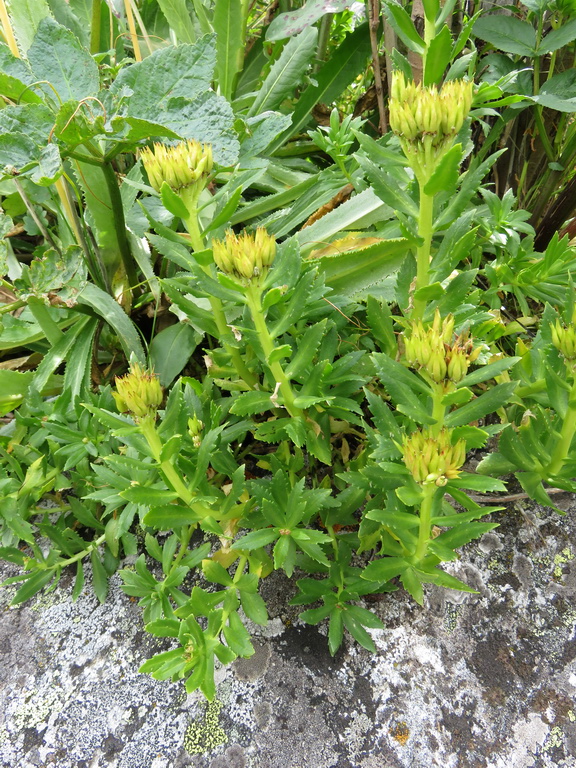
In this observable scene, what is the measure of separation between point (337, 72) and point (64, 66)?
810 millimetres

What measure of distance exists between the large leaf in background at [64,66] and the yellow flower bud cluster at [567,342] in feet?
2.84

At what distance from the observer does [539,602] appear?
81 cm

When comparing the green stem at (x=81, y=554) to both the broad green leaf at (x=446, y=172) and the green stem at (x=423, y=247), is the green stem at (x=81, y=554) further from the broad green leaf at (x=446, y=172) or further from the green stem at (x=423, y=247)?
the broad green leaf at (x=446, y=172)

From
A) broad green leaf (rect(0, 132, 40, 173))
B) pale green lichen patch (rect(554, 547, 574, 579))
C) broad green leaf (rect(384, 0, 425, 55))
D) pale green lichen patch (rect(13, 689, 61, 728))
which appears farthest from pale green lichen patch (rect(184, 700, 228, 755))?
broad green leaf (rect(384, 0, 425, 55))

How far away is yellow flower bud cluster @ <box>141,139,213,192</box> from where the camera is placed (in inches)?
25.0

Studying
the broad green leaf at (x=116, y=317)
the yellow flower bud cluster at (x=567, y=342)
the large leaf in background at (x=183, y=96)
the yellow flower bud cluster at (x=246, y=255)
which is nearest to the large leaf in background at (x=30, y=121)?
the large leaf in background at (x=183, y=96)

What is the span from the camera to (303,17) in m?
1.36

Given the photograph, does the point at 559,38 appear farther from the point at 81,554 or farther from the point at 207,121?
the point at 81,554

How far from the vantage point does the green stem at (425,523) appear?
60 centimetres

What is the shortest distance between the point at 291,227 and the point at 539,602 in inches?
32.9

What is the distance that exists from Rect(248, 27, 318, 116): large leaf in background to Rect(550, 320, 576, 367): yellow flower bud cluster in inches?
40.0

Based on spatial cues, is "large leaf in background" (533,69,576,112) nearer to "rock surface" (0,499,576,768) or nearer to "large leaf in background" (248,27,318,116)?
"large leaf in background" (248,27,318,116)

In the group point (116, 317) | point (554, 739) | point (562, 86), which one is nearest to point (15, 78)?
point (116, 317)

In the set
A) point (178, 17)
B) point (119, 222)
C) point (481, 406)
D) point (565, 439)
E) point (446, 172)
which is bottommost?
point (565, 439)
